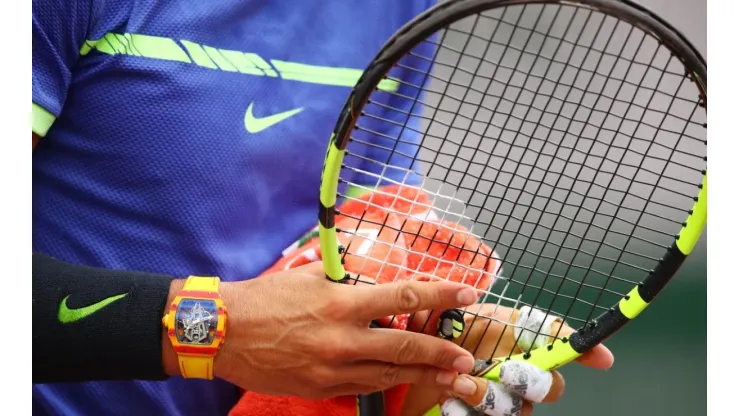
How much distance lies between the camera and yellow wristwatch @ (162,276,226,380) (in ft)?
2.26

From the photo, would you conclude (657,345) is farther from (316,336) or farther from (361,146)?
(316,336)

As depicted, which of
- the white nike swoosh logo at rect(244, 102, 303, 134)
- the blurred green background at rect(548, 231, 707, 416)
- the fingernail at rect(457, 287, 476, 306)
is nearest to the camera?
the fingernail at rect(457, 287, 476, 306)

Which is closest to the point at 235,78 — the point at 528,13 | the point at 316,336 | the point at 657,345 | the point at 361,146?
the point at 361,146

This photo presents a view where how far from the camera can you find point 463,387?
708 millimetres

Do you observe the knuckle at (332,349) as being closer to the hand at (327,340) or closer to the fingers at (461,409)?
the hand at (327,340)

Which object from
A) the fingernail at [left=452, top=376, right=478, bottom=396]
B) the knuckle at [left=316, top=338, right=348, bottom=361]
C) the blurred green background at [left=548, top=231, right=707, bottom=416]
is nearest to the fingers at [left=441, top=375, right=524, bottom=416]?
the fingernail at [left=452, top=376, right=478, bottom=396]

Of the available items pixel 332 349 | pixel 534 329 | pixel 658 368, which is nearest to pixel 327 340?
pixel 332 349

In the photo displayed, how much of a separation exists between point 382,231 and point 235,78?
236 millimetres

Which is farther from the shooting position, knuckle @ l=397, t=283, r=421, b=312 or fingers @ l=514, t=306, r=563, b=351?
fingers @ l=514, t=306, r=563, b=351

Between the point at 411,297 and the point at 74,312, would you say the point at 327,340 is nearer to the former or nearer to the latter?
the point at 411,297

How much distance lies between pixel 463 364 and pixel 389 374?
0.22 ft

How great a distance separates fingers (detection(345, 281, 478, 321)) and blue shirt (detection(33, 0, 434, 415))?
0.85 ft

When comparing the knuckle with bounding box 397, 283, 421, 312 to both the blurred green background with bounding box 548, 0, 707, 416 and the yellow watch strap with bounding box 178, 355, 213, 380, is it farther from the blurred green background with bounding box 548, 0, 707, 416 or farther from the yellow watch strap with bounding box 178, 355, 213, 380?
the blurred green background with bounding box 548, 0, 707, 416

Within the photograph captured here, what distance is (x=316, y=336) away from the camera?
0.69 m
